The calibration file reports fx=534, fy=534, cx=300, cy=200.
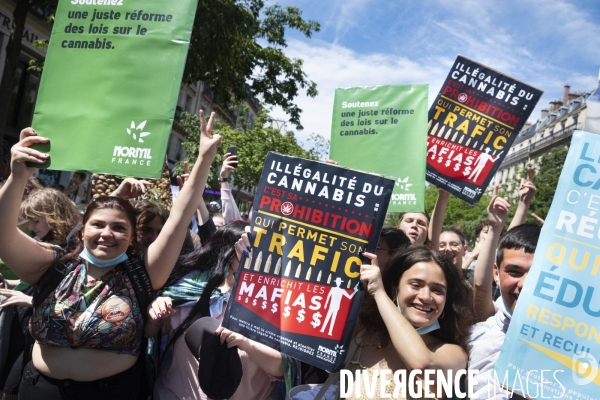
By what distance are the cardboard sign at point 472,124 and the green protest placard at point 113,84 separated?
2.19m

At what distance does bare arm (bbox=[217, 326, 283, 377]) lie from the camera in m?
2.31

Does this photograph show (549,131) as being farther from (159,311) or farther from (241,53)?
(159,311)

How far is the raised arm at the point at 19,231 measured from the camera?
93.4 inches

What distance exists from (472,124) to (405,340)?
7.73ft

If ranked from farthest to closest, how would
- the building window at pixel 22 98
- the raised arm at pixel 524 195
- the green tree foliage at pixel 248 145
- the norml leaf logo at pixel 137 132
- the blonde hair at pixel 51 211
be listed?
the green tree foliage at pixel 248 145
the building window at pixel 22 98
the blonde hair at pixel 51 211
the raised arm at pixel 524 195
the norml leaf logo at pixel 137 132

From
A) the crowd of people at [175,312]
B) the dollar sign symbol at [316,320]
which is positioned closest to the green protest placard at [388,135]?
the crowd of people at [175,312]

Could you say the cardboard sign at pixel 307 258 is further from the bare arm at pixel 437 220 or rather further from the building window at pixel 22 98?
the building window at pixel 22 98

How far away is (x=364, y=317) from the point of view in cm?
247

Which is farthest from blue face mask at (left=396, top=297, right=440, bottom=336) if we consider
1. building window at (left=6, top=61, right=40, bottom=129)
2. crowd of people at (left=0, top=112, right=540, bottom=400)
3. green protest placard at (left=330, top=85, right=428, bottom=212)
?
building window at (left=6, top=61, right=40, bottom=129)

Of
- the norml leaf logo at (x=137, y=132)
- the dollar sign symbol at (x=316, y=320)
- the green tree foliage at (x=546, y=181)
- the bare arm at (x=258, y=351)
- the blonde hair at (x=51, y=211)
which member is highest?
the green tree foliage at (x=546, y=181)

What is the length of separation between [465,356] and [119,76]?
2.13m

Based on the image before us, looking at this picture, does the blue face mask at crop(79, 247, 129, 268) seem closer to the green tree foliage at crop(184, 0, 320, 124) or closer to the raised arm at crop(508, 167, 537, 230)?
the raised arm at crop(508, 167, 537, 230)

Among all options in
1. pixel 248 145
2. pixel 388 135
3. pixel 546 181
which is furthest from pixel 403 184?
pixel 546 181

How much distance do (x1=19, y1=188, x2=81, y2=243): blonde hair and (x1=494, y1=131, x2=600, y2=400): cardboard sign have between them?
2.89 meters
